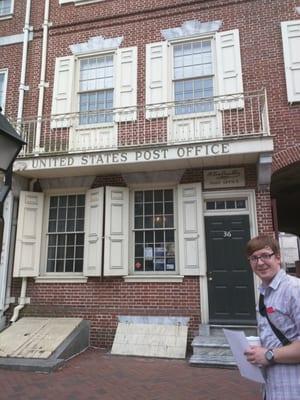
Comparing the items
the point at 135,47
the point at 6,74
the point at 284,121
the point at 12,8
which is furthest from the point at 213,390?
the point at 12,8

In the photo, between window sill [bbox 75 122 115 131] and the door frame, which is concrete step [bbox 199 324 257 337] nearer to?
the door frame

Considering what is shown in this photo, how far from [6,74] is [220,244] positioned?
287 inches

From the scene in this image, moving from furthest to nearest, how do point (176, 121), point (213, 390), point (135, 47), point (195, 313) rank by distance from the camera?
point (135, 47) → point (176, 121) → point (195, 313) → point (213, 390)

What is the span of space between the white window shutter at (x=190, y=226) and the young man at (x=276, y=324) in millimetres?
6265

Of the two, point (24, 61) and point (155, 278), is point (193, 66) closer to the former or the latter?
point (24, 61)

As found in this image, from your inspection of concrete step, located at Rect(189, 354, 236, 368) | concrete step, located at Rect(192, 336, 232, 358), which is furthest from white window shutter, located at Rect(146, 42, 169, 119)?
concrete step, located at Rect(189, 354, 236, 368)

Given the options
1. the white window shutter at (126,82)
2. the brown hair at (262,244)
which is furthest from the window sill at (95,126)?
the brown hair at (262,244)

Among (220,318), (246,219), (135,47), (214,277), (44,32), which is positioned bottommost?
(220,318)

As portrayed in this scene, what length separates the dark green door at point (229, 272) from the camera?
8.28m

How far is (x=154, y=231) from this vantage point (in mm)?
9156

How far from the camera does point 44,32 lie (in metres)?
10.8

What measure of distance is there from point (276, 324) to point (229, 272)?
6.47m

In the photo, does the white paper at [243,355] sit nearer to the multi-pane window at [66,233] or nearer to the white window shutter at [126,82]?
the multi-pane window at [66,233]

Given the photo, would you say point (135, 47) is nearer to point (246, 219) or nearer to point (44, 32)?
point (44, 32)
